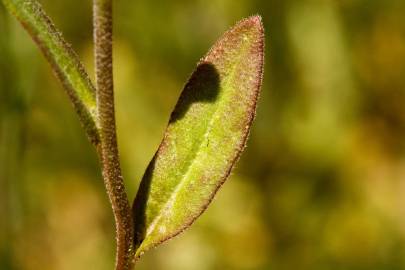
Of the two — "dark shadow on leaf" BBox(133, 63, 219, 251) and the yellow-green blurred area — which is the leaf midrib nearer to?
"dark shadow on leaf" BBox(133, 63, 219, 251)

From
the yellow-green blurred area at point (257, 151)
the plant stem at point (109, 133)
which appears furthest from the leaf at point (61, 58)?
the yellow-green blurred area at point (257, 151)

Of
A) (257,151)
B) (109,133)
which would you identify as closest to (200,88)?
(109,133)

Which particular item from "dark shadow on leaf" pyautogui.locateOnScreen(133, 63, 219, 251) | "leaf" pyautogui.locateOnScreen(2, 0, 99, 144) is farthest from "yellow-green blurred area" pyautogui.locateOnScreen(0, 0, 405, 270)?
"leaf" pyautogui.locateOnScreen(2, 0, 99, 144)

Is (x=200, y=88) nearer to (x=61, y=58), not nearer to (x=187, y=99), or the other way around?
(x=187, y=99)

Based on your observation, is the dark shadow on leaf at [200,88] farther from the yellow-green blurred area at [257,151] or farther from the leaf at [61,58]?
the yellow-green blurred area at [257,151]

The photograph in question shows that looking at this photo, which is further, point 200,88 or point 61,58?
point 200,88

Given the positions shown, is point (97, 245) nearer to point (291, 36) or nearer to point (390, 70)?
point (291, 36)
